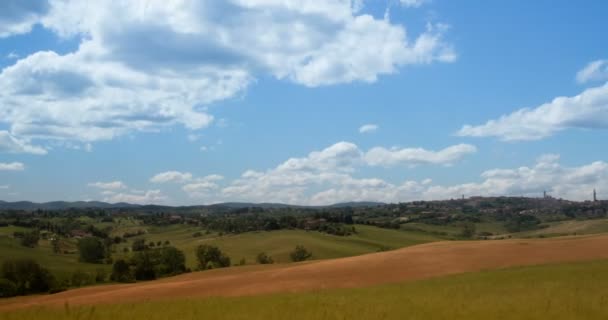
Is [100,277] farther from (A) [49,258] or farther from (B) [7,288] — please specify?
(A) [49,258]

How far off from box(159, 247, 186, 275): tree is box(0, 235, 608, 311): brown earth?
44.0 meters

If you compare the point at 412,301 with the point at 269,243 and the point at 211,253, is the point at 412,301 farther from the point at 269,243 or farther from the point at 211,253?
the point at 269,243

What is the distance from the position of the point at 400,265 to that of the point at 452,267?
478cm

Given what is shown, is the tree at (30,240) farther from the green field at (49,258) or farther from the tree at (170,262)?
the tree at (170,262)

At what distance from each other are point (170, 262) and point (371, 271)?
5847cm

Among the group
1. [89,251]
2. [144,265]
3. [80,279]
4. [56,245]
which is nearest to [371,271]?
[144,265]

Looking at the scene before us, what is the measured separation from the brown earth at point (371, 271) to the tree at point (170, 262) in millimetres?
44040

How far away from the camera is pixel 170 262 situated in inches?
3851

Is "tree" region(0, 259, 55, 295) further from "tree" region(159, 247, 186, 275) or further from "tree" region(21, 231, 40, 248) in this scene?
"tree" region(21, 231, 40, 248)

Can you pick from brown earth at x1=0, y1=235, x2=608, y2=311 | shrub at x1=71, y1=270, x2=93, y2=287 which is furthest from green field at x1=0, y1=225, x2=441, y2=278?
brown earth at x1=0, y1=235, x2=608, y2=311

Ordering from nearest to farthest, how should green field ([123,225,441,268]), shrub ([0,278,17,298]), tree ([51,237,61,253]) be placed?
shrub ([0,278,17,298]) → green field ([123,225,441,268]) → tree ([51,237,61,253])

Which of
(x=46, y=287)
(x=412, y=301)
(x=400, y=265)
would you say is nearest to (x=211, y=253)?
(x=46, y=287)

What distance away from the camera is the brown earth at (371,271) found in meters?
40.2

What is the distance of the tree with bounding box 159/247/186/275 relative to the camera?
3733 inches
